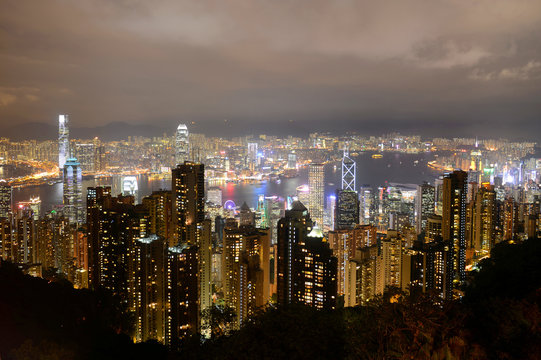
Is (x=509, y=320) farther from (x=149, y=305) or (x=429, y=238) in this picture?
(x=429, y=238)

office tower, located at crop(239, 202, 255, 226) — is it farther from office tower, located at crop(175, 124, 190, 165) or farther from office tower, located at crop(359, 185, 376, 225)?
office tower, located at crop(359, 185, 376, 225)

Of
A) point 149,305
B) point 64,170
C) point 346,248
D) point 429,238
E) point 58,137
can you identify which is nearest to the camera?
point 149,305

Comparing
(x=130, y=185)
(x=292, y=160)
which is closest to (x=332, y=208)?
(x=292, y=160)

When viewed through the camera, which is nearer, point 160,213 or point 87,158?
point 160,213

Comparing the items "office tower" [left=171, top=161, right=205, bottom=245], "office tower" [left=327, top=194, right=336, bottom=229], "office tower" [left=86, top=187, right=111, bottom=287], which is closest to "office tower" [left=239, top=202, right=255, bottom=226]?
"office tower" [left=171, top=161, right=205, bottom=245]

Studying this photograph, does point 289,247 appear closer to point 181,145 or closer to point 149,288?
point 149,288

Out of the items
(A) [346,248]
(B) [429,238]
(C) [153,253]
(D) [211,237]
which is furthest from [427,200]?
(C) [153,253]

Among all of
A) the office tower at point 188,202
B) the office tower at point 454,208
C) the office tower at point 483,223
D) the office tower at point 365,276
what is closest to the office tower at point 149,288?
the office tower at point 188,202
